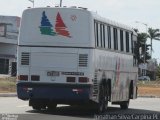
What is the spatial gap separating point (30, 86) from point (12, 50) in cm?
8713

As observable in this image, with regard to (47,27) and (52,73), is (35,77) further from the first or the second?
(47,27)

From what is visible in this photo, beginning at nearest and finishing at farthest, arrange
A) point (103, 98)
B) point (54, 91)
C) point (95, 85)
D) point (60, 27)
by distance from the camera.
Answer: point (54, 91) → point (60, 27) → point (95, 85) → point (103, 98)

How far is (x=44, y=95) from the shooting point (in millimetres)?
22219

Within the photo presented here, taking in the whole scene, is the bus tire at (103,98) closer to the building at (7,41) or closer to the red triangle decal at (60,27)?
the red triangle decal at (60,27)

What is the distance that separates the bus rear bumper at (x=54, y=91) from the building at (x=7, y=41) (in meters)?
79.0

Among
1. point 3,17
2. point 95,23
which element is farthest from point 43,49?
point 3,17

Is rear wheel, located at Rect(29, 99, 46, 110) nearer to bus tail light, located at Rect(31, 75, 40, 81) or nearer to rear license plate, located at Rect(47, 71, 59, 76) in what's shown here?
bus tail light, located at Rect(31, 75, 40, 81)

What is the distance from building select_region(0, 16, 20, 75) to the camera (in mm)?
103250

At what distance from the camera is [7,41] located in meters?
106

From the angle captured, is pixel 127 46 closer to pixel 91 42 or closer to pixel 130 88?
pixel 130 88

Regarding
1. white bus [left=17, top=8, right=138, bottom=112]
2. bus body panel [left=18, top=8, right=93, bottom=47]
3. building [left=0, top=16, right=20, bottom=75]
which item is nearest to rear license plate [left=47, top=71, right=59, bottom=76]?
white bus [left=17, top=8, right=138, bottom=112]

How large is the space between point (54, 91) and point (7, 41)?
276 ft

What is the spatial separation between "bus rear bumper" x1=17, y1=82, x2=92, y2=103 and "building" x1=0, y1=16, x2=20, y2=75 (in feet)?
259

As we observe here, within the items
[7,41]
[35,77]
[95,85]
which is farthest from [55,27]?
[7,41]
